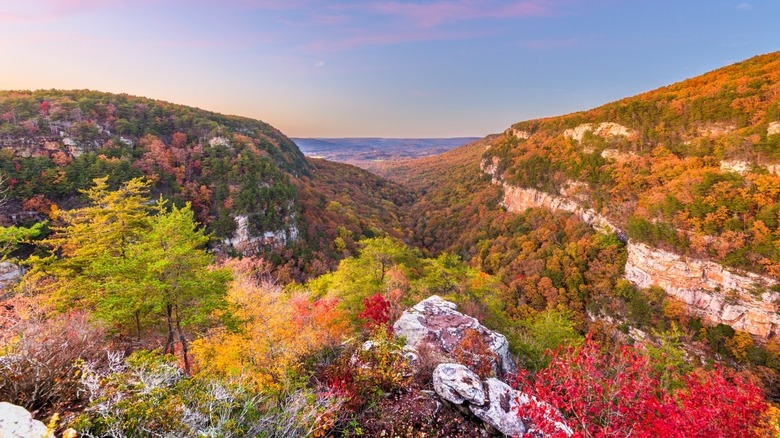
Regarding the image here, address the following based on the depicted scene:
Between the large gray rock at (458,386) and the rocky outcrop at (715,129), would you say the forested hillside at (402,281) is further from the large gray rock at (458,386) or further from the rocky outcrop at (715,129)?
the rocky outcrop at (715,129)

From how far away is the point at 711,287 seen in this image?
41594 mm

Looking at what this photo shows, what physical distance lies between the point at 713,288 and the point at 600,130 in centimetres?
4279

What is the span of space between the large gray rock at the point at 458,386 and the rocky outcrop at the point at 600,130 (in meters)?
75.5

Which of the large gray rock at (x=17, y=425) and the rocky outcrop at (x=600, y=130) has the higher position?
the rocky outcrop at (x=600, y=130)

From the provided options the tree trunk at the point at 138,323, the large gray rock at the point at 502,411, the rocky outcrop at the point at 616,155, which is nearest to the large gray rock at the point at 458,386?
the large gray rock at the point at 502,411

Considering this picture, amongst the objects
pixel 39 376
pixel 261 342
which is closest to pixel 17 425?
pixel 39 376

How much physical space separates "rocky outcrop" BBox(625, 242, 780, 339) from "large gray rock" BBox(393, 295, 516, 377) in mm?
45756

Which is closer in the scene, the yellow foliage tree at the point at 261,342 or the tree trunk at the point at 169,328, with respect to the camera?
the yellow foliage tree at the point at 261,342

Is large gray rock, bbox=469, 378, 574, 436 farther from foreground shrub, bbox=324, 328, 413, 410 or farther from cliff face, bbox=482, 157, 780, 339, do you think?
cliff face, bbox=482, 157, 780, 339

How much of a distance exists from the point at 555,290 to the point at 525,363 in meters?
48.7

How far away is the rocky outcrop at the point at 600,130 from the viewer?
65.4 metres

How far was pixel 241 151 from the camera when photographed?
81812 millimetres

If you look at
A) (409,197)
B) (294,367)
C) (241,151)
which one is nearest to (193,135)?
(241,151)

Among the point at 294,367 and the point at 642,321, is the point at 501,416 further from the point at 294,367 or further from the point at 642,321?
the point at 642,321
